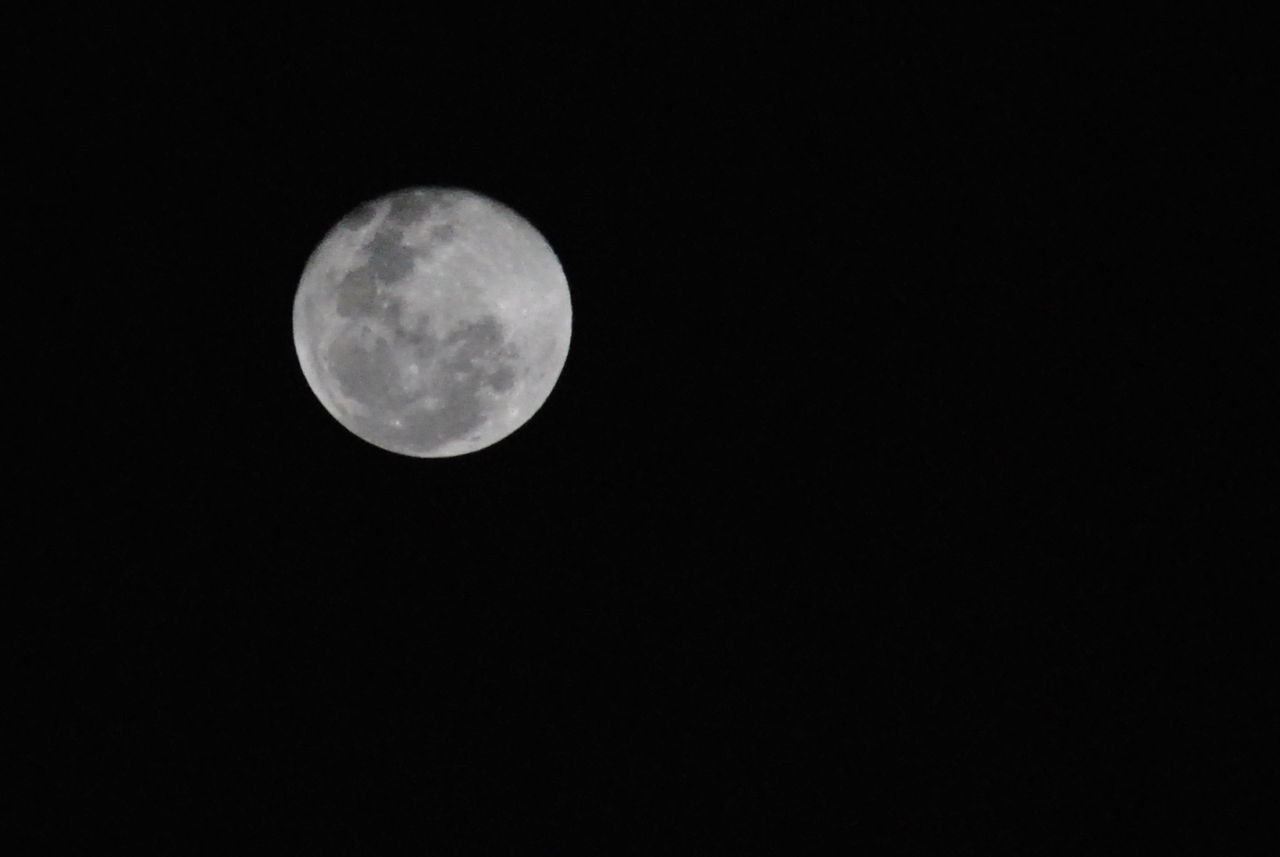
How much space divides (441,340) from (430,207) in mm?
737

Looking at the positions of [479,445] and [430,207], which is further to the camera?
[479,445]

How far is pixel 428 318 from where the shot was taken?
14.1 ft

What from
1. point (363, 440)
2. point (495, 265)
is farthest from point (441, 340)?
point (363, 440)

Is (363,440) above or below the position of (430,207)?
below

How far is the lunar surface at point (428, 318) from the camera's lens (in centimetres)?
433

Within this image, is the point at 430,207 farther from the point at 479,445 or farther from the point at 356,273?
the point at 479,445

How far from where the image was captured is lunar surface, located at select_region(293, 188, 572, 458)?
14.2 feet

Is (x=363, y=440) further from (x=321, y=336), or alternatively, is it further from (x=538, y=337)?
(x=538, y=337)

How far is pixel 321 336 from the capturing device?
447 centimetres

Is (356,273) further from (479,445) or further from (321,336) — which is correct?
(479,445)

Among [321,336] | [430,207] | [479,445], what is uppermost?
[430,207]

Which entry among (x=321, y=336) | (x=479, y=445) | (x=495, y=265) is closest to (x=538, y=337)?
(x=495, y=265)

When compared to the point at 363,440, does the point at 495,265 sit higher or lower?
higher

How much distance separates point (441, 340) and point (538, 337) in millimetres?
532
